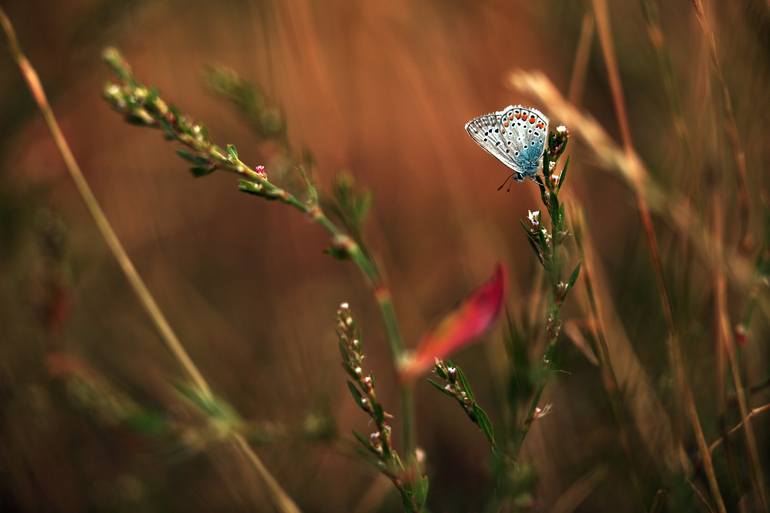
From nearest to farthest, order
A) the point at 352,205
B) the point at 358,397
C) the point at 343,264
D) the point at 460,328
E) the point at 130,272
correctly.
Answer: the point at 460,328 → the point at 358,397 → the point at 352,205 → the point at 130,272 → the point at 343,264

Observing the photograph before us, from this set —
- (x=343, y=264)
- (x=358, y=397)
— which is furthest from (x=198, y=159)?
(x=343, y=264)

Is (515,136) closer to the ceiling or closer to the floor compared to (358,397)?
closer to the ceiling

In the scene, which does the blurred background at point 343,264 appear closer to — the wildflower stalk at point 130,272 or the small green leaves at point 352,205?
the wildflower stalk at point 130,272

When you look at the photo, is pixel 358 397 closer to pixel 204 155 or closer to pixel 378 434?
pixel 378 434

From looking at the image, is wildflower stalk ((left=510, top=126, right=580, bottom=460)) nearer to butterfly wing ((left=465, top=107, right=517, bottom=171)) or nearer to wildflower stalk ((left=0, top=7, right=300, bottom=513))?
butterfly wing ((left=465, top=107, right=517, bottom=171))

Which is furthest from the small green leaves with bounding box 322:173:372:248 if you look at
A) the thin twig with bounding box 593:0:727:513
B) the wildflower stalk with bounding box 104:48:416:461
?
the thin twig with bounding box 593:0:727:513

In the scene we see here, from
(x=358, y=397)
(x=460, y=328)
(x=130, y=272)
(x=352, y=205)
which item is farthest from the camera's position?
(x=130, y=272)
